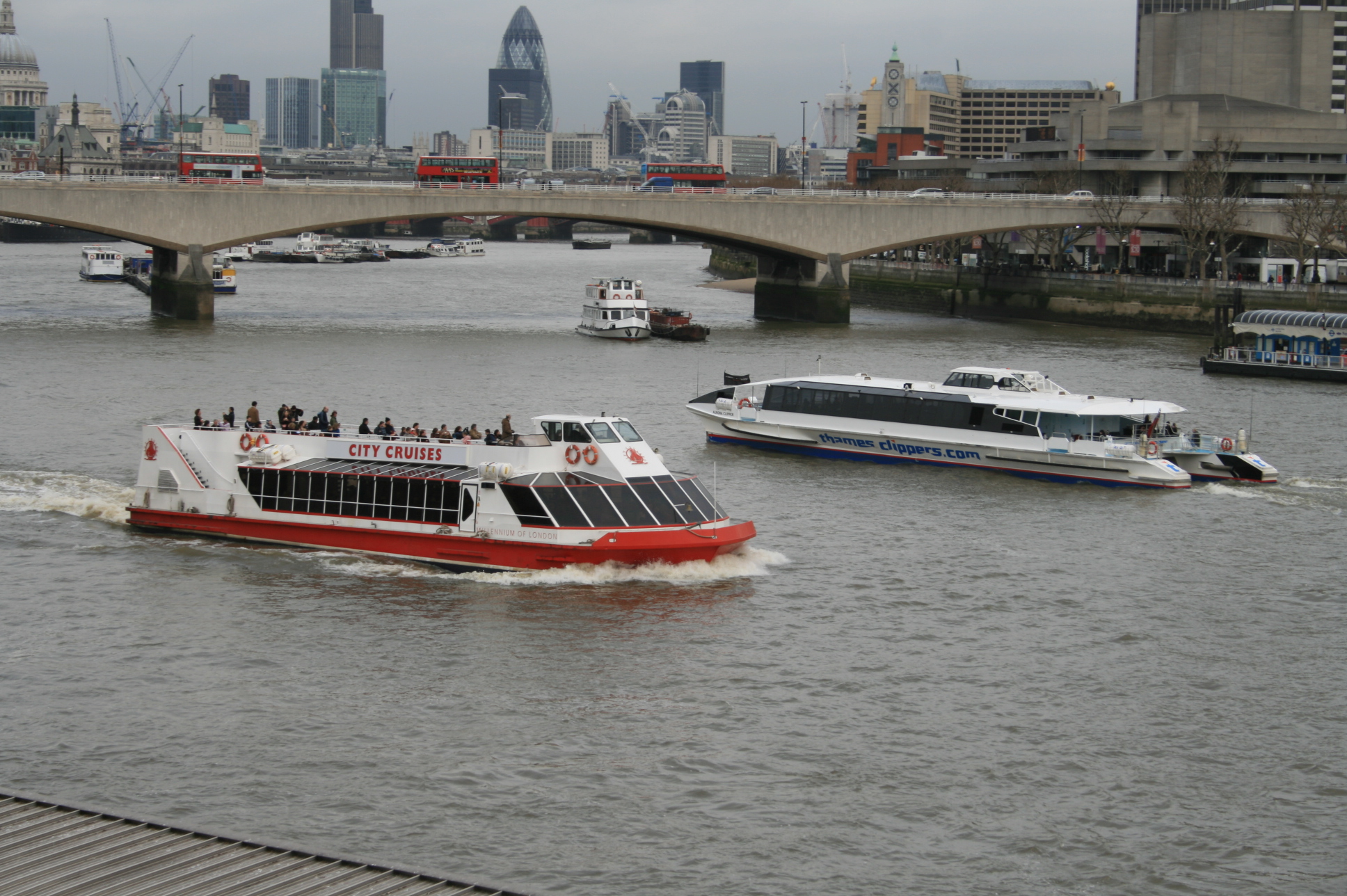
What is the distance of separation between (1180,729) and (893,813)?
5382 millimetres

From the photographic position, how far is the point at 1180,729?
2228cm

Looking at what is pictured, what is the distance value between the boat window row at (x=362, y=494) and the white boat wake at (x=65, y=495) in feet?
12.8

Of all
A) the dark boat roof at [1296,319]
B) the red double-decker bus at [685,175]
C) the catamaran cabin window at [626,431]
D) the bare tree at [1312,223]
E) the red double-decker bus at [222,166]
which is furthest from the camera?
the red double-decker bus at [685,175]

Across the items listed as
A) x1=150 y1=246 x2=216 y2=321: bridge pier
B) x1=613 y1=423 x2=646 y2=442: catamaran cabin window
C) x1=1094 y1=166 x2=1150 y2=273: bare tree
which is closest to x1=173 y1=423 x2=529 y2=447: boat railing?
x1=613 y1=423 x2=646 y2=442: catamaran cabin window

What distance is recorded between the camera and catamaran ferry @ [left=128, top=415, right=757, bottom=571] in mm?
29609

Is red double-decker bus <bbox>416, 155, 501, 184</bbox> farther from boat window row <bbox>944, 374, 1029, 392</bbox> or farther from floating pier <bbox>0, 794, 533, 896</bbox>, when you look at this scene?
floating pier <bbox>0, 794, 533, 896</bbox>

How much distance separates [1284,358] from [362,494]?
4399 centimetres

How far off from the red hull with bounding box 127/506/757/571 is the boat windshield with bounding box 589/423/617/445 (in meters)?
2.06

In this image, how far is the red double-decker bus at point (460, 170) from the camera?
92250 millimetres

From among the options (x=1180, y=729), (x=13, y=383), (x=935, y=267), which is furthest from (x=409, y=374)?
(x=935, y=267)

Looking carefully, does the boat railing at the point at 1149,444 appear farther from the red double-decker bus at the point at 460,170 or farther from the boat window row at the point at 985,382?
the red double-decker bus at the point at 460,170

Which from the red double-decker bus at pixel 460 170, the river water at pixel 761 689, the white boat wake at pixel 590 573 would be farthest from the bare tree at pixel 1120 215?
the white boat wake at pixel 590 573

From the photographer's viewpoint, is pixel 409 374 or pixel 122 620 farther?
pixel 409 374

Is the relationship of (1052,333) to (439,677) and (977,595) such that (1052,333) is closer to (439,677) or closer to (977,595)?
(977,595)
